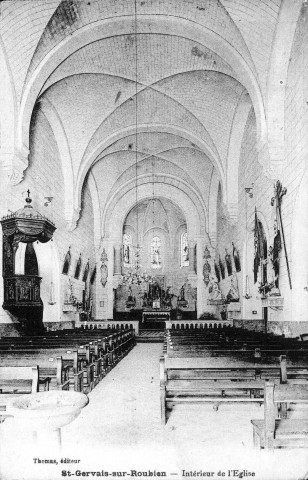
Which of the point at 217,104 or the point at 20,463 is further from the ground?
the point at 217,104

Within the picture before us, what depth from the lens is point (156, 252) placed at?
29.9 metres

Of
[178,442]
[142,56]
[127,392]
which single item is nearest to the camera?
[178,442]

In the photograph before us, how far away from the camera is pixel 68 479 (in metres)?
3.21

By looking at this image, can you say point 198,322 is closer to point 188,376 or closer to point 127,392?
point 127,392

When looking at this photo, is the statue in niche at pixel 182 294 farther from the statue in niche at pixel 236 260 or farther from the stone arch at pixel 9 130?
the stone arch at pixel 9 130

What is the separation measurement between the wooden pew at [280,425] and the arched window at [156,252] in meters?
25.5

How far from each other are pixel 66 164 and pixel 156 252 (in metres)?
14.0

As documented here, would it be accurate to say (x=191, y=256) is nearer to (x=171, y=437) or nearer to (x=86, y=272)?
(x=86, y=272)

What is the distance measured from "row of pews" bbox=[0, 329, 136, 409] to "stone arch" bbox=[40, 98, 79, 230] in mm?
7349

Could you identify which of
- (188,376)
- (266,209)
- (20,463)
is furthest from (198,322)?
(20,463)

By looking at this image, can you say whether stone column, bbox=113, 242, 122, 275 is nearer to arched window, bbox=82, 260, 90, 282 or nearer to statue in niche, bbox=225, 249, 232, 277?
arched window, bbox=82, 260, 90, 282

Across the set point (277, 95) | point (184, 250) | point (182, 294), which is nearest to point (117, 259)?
point (182, 294)

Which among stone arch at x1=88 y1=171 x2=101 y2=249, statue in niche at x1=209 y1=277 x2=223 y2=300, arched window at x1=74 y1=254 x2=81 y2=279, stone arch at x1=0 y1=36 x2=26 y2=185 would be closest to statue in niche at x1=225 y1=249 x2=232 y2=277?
statue in niche at x1=209 y1=277 x2=223 y2=300

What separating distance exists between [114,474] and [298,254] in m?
7.45
